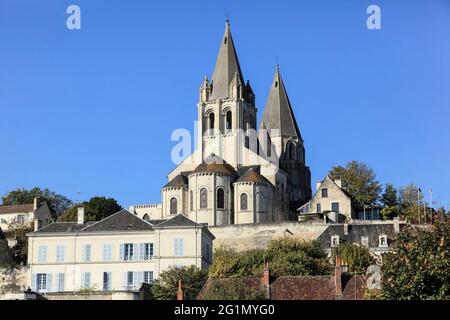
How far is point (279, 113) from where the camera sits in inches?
4082

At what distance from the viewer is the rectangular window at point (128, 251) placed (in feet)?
185

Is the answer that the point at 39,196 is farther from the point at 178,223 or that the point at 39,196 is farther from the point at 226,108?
the point at 178,223

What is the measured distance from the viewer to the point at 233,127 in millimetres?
93125

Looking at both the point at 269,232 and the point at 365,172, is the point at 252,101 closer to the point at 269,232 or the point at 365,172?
the point at 365,172

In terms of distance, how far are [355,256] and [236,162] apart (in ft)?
108

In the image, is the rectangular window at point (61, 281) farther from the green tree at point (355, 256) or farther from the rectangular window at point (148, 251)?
the green tree at point (355, 256)

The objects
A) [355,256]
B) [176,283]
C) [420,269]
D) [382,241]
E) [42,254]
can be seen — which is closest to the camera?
[420,269]

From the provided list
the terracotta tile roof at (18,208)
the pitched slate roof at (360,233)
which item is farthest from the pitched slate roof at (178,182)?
the pitched slate roof at (360,233)

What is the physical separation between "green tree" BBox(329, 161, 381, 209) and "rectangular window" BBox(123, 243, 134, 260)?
33605mm

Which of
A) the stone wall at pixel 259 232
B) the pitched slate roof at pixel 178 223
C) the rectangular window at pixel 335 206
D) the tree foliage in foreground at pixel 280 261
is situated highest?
the rectangular window at pixel 335 206

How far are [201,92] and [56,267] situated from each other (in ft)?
137

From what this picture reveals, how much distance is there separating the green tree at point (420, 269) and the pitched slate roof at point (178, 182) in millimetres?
54856

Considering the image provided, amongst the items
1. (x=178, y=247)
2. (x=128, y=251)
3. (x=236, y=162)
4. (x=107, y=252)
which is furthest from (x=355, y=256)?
(x=236, y=162)
